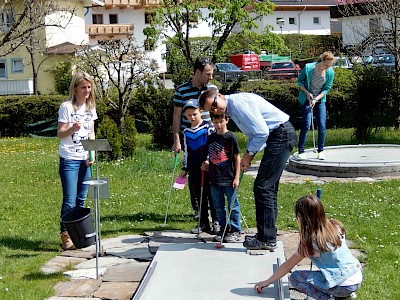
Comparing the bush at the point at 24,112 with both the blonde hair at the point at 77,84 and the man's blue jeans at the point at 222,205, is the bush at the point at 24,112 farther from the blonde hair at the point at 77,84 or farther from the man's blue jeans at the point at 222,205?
the man's blue jeans at the point at 222,205

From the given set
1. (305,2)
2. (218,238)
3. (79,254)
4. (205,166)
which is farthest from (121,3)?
(218,238)

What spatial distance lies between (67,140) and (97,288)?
179 centimetres

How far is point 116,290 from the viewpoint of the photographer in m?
5.58

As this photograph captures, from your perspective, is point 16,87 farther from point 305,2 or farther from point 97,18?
point 305,2

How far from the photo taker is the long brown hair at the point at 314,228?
4836mm

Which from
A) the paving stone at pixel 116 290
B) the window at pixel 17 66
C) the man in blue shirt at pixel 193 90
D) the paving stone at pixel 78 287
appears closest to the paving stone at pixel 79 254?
the paving stone at pixel 78 287

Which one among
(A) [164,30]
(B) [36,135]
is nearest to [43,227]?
(A) [164,30]

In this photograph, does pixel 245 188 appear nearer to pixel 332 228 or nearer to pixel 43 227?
pixel 43 227

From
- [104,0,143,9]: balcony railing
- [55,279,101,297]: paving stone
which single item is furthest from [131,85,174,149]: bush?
[104,0,143,9]: balcony railing

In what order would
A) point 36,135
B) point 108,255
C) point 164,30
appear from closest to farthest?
point 108,255 < point 164,30 < point 36,135

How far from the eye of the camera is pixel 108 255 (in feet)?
21.7

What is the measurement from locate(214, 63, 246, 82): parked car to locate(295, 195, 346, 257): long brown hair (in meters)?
30.9

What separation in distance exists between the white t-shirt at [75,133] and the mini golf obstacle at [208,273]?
124 centimetres

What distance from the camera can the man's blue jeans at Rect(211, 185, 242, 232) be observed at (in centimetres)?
661
